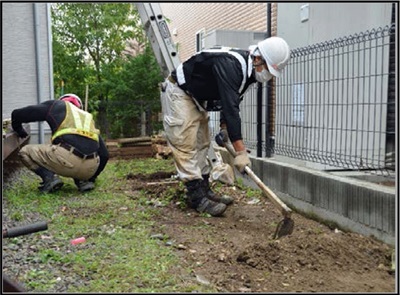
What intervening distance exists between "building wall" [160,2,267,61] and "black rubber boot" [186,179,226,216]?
16.0 ft

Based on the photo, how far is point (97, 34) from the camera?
1314 centimetres

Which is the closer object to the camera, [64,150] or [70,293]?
[70,293]

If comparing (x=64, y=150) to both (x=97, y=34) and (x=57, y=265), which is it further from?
(x=97, y=34)

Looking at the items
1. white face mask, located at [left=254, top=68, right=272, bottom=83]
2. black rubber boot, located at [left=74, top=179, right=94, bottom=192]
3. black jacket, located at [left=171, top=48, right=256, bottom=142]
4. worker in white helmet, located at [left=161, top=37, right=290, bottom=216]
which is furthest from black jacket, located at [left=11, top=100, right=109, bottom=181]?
white face mask, located at [left=254, top=68, right=272, bottom=83]

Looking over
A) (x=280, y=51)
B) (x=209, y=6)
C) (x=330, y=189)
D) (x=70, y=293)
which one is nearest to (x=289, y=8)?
(x=280, y=51)

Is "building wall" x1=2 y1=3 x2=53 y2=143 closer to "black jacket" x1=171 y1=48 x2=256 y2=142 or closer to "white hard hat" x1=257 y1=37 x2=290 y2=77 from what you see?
"black jacket" x1=171 y1=48 x2=256 y2=142

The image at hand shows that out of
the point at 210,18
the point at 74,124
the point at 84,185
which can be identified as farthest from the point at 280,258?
the point at 210,18

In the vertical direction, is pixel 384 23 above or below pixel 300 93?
above

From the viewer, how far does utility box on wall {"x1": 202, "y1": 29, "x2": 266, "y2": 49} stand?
6.88 metres

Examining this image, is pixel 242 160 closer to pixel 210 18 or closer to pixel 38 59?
pixel 38 59

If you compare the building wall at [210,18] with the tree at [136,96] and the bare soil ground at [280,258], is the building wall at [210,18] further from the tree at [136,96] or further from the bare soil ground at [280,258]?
the bare soil ground at [280,258]

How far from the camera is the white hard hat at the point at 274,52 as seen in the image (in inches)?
149

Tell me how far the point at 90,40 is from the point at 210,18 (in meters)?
3.92

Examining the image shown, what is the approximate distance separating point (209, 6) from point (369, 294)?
1154 centimetres
